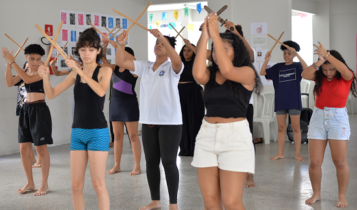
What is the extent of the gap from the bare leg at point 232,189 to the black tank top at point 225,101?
1.08 feet

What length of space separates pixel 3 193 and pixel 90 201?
95 centimetres

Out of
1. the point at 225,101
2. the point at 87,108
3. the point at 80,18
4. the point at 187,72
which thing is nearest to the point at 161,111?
the point at 87,108

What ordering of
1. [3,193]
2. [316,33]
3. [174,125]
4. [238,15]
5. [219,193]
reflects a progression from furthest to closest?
[316,33], [238,15], [3,193], [174,125], [219,193]

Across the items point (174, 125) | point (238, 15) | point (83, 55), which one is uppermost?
point (238, 15)

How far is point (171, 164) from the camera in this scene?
9.80 feet

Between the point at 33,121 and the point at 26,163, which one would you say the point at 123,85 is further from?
the point at 26,163

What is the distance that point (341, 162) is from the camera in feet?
10.4

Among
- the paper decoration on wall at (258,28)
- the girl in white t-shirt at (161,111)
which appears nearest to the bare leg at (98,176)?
the girl in white t-shirt at (161,111)

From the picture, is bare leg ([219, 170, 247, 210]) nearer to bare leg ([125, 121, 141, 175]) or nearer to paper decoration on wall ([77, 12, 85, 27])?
bare leg ([125, 121, 141, 175])

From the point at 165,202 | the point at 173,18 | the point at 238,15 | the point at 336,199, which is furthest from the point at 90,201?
the point at 173,18

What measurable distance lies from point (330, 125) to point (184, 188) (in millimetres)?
1517

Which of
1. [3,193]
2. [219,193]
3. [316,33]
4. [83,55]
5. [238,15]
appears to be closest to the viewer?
[219,193]

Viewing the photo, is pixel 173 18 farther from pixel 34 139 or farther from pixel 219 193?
pixel 219 193

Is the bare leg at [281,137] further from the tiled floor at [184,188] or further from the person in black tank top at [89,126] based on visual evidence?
the person in black tank top at [89,126]
